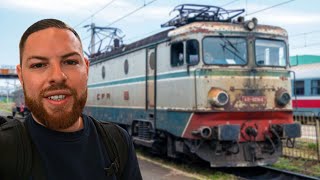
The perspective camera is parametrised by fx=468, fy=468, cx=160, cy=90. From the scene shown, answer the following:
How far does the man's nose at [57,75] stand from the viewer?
1.85 metres

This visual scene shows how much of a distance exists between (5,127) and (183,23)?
10.0 meters

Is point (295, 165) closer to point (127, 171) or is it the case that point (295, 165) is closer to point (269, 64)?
point (269, 64)

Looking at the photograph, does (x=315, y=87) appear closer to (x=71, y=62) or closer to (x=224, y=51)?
(x=224, y=51)

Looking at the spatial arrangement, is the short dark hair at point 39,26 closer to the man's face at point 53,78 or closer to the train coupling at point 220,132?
the man's face at point 53,78

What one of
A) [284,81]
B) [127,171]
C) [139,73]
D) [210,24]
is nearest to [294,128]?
[284,81]

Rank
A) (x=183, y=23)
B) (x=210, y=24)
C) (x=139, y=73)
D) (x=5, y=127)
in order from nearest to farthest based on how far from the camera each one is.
Answer: 1. (x=5, y=127)
2. (x=210, y=24)
3. (x=183, y=23)
4. (x=139, y=73)

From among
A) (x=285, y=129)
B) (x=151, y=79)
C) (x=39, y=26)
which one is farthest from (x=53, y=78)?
(x=151, y=79)

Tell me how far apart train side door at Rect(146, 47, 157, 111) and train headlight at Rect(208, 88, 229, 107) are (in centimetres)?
210

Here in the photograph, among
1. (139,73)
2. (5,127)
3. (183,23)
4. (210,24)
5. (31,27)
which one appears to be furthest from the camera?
(139,73)

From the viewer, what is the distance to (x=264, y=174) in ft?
36.2

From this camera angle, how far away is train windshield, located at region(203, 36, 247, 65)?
1049 cm

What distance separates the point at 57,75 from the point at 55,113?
15 cm

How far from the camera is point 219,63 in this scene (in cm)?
1051

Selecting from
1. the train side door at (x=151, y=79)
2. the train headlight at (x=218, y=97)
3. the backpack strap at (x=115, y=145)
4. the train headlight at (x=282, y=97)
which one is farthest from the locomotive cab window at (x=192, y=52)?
the backpack strap at (x=115, y=145)
